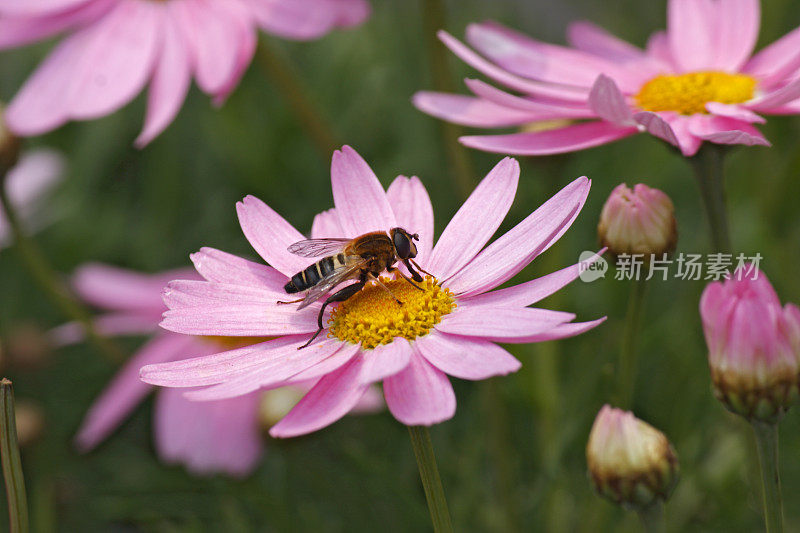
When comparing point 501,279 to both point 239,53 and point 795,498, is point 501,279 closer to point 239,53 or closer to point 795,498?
point 239,53

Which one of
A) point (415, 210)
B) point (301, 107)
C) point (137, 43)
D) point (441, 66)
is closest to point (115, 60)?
point (137, 43)

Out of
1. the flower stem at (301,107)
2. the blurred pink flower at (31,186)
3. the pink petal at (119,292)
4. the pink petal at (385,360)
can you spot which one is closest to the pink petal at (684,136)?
the pink petal at (385,360)

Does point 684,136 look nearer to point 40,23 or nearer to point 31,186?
point 40,23

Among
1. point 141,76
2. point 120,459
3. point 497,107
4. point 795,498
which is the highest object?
point 141,76

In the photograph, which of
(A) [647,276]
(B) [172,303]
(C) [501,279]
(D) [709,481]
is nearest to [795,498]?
(D) [709,481]

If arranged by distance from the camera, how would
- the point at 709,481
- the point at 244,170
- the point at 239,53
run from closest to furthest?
the point at 239,53, the point at 709,481, the point at 244,170

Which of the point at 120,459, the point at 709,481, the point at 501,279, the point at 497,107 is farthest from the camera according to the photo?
the point at 120,459
